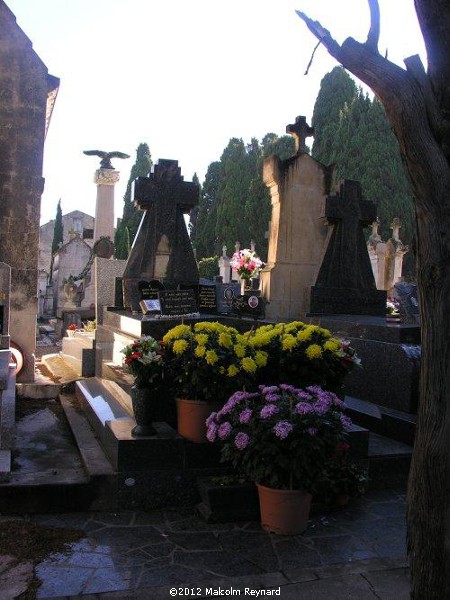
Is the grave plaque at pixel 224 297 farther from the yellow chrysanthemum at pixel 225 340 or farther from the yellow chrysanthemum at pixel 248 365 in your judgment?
the yellow chrysanthemum at pixel 248 365

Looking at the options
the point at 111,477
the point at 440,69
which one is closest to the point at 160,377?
the point at 111,477

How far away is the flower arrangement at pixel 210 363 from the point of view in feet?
15.4

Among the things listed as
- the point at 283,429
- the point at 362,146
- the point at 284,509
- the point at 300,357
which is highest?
the point at 362,146

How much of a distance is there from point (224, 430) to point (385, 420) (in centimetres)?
246

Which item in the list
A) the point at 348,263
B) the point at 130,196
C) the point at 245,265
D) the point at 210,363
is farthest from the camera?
the point at 130,196

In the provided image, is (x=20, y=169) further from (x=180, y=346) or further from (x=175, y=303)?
(x=180, y=346)

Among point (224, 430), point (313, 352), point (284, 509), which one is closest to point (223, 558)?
point (284, 509)

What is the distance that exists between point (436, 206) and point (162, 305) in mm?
4580

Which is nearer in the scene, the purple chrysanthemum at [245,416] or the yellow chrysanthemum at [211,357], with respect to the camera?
the purple chrysanthemum at [245,416]

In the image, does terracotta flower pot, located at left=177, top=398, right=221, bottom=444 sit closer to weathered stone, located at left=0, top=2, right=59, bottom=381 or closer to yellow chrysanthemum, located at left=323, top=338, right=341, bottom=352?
yellow chrysanthemum, located at left=323, top=338, right=341, bottom=352

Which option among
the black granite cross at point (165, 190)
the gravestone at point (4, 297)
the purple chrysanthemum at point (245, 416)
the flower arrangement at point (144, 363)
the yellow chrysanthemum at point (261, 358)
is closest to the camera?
the purple chrysanthemum at point (245, 416)

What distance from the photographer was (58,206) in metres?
52.3

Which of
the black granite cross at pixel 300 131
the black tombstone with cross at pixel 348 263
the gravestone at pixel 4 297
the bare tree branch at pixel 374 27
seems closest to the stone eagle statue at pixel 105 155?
the black granite cross at pixel 300 131

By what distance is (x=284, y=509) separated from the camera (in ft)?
13.3
